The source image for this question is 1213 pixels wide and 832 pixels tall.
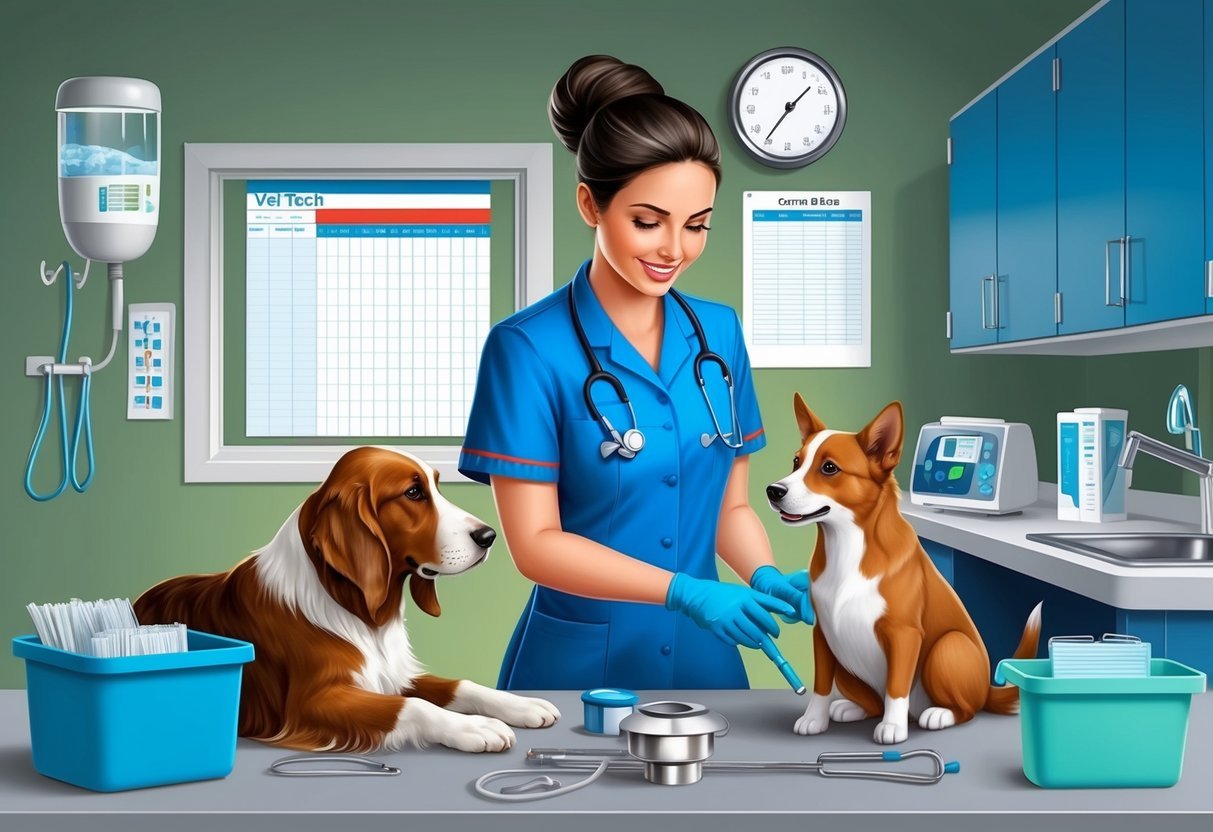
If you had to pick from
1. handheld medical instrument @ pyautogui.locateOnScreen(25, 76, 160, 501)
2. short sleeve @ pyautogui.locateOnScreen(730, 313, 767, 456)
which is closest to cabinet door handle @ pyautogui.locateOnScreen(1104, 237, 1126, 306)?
short sleeve @ pyautogui.locateOnScreen(730, 313, 767, 456)

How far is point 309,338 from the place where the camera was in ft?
11.6

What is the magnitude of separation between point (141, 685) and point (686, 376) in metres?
0.88

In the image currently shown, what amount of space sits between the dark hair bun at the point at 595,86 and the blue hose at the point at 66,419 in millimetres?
2407

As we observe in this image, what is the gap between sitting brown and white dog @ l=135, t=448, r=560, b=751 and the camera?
1.11 meters

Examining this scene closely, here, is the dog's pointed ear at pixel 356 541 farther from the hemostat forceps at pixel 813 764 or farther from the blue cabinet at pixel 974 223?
the blue cabinet at pixel 974 223

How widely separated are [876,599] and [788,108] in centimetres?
256

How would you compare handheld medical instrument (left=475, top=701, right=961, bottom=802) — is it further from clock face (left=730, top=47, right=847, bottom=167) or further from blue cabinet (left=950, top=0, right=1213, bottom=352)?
clock face (left=730, top=47, right=847, bottom=167)

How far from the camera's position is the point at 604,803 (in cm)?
96

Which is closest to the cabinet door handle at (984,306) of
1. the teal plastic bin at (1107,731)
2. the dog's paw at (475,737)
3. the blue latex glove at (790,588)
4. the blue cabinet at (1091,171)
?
the blue cabinet at (1091,171)

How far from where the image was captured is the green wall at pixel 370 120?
344 centimetres

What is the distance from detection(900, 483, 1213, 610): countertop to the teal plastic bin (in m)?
0.97

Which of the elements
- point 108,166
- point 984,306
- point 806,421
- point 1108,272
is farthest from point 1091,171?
point 108,166

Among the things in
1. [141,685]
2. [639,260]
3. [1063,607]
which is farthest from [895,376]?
[141,685]

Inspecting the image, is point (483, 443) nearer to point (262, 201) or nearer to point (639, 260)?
point (639, 260)
